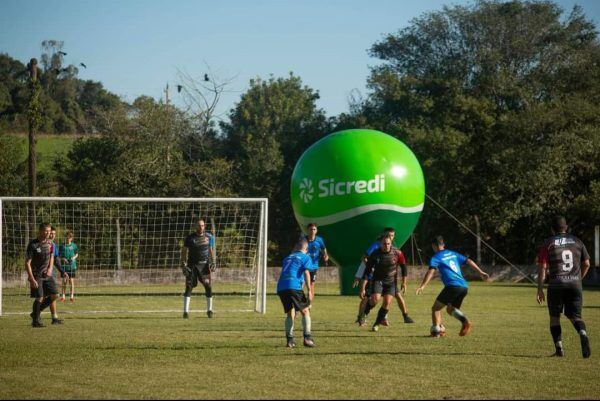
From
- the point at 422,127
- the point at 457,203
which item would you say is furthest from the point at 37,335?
the point at 422,127

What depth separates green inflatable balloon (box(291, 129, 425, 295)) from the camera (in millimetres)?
25266

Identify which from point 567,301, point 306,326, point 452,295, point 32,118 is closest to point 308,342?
point 306,326

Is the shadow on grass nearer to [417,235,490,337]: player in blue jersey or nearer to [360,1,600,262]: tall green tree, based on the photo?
[417,235,490,337]: player in blue jersey

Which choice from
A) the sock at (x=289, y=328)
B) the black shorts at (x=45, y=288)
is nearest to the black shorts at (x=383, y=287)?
the sock at (x=289, y=328)

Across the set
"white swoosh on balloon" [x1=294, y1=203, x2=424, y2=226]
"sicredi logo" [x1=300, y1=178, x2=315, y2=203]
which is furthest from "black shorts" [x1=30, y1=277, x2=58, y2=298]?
"sicredi logo" [x1=300, y1=178, x2=315, y2=203]

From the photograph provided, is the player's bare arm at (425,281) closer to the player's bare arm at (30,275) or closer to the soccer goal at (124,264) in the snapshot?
the player's bare arm at (30,275)

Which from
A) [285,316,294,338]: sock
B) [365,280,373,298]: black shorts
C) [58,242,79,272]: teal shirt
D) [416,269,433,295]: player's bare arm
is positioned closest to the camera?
[285,316,294,338]: sock

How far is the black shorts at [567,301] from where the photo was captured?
12234mm

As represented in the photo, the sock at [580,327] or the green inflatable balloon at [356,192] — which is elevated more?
the green inflatable balloon at [356,192]

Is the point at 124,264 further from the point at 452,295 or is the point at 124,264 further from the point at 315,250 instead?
the point at 452,295

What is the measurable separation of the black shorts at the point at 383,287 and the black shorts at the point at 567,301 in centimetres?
464

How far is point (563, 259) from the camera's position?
12.3m

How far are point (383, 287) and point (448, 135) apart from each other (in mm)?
26603

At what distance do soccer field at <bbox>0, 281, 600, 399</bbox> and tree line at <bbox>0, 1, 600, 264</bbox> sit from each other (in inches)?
874
